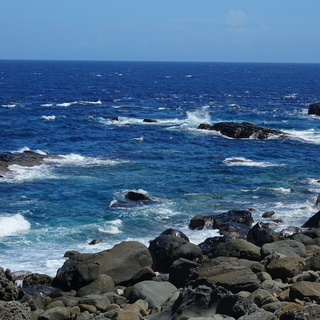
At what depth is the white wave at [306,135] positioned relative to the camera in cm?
6412

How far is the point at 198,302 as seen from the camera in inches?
610

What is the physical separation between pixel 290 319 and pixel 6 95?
322 feet

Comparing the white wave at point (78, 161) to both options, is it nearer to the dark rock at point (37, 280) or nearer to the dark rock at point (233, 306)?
the dark rock at point (37, 280)

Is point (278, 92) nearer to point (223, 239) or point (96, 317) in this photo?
point (223, 239)

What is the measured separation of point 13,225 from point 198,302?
20062 mm

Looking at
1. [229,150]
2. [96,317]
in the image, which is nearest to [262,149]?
[229,150]

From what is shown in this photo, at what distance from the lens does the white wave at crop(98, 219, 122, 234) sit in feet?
108

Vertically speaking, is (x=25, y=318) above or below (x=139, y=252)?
above

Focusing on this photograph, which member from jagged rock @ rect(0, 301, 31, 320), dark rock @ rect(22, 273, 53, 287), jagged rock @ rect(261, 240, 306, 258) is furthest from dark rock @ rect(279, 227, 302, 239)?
jagged rock @ rect(0, 301, 31, 320)

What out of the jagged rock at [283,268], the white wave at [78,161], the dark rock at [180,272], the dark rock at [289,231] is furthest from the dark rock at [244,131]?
the jagged rock at [283,268]

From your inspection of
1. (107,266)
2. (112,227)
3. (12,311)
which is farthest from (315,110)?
(12,311)

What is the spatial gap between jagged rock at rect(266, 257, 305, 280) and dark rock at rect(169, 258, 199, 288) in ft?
9.57

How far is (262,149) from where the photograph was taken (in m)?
58.2

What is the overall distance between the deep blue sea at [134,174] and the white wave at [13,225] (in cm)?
6
